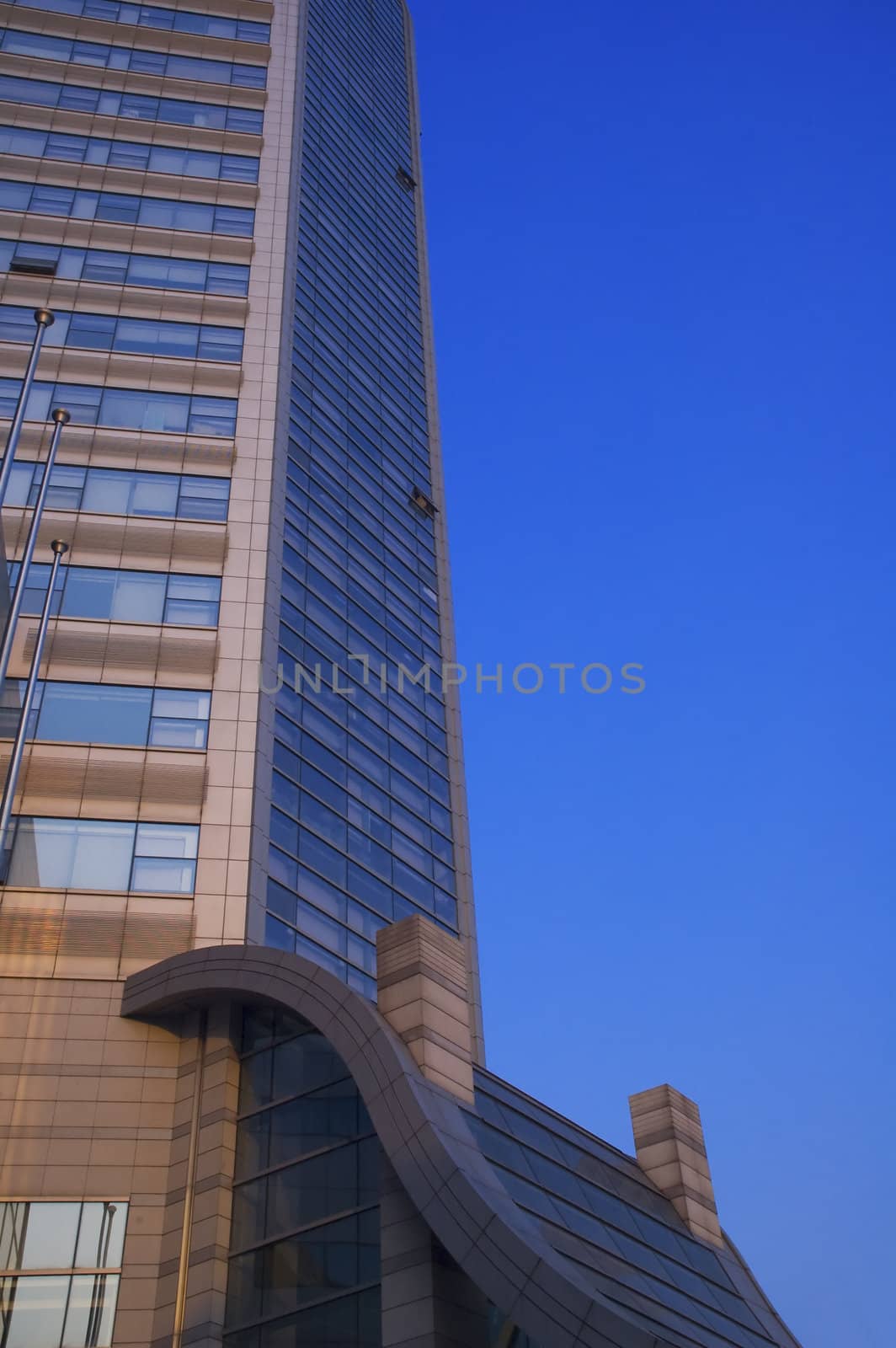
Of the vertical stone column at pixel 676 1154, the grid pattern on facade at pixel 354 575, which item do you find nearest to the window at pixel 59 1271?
the grid pattern on facade at pixel 354 575

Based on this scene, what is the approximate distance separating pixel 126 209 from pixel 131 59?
1253 centimetres

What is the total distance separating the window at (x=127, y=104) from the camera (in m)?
67.7

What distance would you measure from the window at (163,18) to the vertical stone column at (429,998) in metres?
54.7

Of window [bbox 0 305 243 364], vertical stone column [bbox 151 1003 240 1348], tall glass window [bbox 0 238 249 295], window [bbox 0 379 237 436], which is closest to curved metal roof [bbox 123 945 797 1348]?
vertical stone column [bbox 151 1003 240 1348]

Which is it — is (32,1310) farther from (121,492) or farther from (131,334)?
(131,334)

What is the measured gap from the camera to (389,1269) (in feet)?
96.1

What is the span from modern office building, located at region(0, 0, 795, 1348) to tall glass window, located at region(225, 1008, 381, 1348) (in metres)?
0.09

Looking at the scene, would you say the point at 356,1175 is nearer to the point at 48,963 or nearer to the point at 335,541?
the point at 48,963

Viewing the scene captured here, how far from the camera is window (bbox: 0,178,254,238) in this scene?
62.6m

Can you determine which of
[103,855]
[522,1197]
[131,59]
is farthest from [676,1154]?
[131,59]

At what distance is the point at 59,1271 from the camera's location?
3369 centimetres

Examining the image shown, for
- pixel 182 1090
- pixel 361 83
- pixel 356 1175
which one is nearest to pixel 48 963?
pixel 182 1090

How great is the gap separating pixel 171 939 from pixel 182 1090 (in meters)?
4.92

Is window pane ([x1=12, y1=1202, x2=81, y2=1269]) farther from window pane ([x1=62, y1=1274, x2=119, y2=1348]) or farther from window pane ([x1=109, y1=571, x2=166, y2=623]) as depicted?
window pane ([x1=109, y1=571, x2=166, y2=623])
